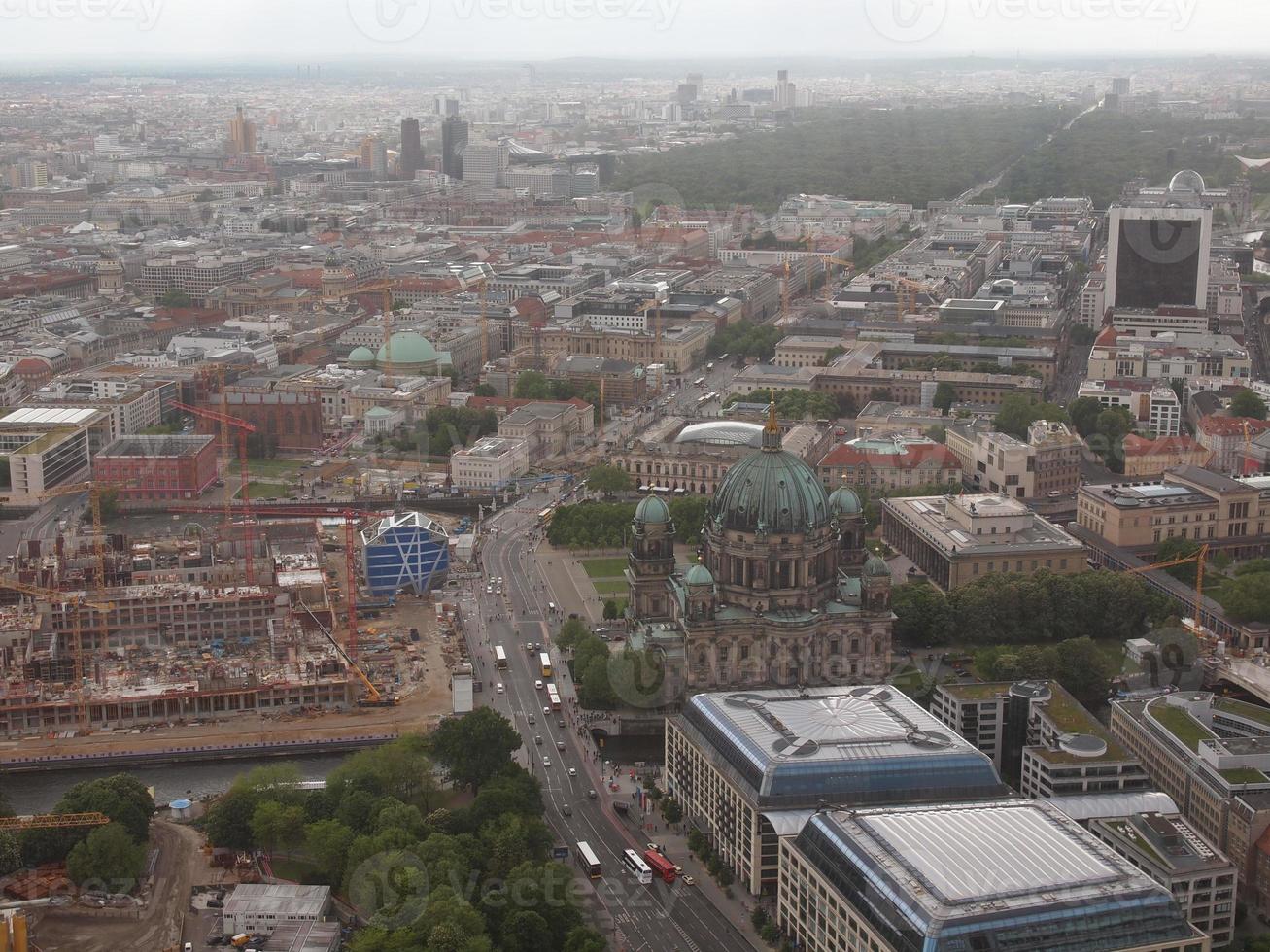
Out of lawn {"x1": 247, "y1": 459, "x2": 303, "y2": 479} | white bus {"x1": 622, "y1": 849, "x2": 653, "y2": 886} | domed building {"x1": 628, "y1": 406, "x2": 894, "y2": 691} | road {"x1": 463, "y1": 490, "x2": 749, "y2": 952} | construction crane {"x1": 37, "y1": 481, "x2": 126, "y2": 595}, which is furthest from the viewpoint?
lawn {"x1": 247, "y1": 459, "x2": 303, "y2": 479}

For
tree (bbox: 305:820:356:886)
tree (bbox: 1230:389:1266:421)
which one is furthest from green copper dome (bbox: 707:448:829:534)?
tree (bbox: 1230:389:1266:421)

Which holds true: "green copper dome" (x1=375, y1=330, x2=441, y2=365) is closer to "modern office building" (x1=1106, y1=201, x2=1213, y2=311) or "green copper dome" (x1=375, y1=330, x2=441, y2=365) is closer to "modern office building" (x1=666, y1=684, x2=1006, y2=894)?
"modern office building" (x1=1106, y1=201, x2=1213, y2=311)

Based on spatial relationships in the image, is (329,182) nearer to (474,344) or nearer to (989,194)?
(989,194)

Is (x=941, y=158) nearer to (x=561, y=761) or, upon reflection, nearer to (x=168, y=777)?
(x=561, y=761)

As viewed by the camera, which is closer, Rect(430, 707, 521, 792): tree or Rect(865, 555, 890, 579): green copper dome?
Rect(430, 707, 521, 792): tree

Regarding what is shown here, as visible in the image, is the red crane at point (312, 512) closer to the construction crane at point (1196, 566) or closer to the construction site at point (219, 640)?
the construction site at point (219, 640)

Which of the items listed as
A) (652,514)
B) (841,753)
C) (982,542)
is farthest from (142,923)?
(982,542)
